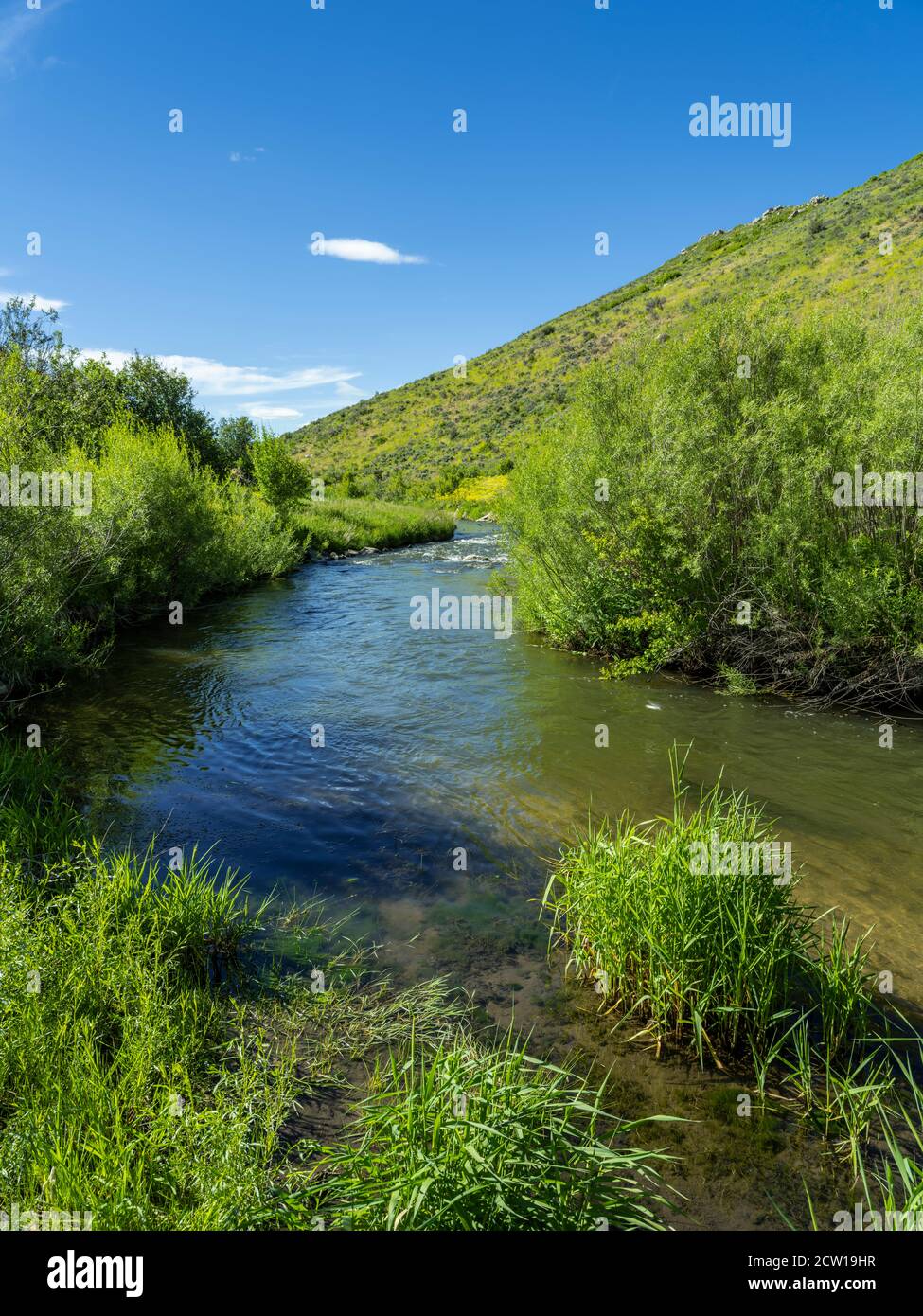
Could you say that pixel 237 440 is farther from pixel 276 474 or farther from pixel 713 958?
pixel 713 958

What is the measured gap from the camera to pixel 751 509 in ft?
43.4

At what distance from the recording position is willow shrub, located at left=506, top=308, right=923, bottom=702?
37.7 ft

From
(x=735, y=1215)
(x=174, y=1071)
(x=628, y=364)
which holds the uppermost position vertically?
(x=628, y=364)

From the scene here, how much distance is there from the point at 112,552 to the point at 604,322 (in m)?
83.1

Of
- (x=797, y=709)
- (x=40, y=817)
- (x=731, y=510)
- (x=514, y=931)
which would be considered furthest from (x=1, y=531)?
(x=797, y=709)

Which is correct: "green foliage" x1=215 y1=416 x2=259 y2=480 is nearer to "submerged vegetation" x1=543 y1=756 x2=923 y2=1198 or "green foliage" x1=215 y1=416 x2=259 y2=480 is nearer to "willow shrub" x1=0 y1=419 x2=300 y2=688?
"willow shrub" x1=0 y1=419 x2=300 y2=688

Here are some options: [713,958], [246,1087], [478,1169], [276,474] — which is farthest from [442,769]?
[276,474]

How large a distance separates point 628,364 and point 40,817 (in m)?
14.1

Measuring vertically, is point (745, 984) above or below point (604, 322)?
below

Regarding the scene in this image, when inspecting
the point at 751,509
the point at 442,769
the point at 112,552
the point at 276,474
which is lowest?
the point at 442,769

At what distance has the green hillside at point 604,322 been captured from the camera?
161 feet
